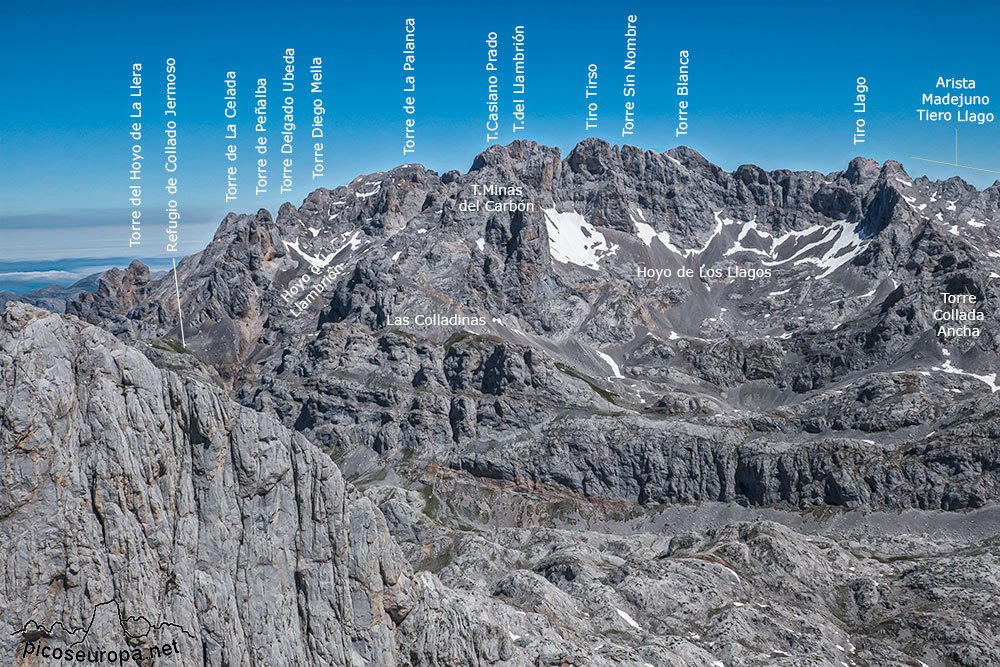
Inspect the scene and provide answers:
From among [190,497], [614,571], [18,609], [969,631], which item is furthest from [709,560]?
[18,609]

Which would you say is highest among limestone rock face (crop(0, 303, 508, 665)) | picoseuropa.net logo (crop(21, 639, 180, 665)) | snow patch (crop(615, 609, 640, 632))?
limestone rock face (crop(0, 303, 508, 665))

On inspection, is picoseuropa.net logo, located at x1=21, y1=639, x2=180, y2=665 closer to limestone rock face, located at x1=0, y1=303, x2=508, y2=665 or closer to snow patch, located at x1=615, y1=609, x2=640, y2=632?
limestone rock face, located at x1=0, y1=303, x2=508, y2=665

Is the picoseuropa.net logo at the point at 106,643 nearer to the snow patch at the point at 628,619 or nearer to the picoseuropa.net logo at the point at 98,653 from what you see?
the picoseuropa.net logo at the point at 98,653

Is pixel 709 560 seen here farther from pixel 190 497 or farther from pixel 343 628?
pixel 190 497

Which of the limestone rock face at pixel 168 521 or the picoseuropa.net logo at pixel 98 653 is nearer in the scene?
the picoseuropa.net logo at pixel 98 653

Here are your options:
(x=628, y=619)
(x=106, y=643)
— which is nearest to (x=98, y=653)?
(x=106, y=643)

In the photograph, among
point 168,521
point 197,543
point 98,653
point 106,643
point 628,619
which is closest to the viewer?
point 98,653

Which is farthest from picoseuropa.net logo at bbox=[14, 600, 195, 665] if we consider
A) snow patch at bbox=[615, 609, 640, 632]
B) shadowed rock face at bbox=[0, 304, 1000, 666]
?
snow patch at bbox=[615, 609, 640, 632]

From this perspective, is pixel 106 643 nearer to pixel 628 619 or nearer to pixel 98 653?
pixel 98 653

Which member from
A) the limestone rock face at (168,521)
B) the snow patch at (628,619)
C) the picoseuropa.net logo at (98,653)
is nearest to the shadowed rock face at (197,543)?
the limestone rock face at (168,521)
